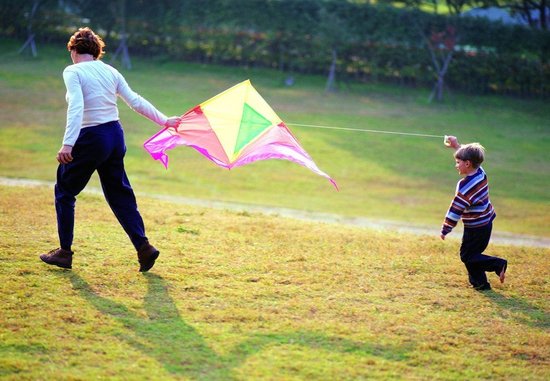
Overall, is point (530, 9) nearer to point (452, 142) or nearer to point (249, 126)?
point (452, 142)

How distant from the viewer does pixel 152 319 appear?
213 inches

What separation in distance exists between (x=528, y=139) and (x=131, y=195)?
1402cm

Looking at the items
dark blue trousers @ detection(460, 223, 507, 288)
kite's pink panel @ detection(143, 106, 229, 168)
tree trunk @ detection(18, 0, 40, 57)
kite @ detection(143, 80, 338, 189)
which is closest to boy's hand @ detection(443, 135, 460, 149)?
dark blue trousers @ detection(460, 223, 507, 288)

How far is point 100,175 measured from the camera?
6.28m

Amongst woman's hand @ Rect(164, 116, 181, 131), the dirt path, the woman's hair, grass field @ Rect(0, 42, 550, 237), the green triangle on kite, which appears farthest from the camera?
grass field @ Rect(0, 42, 550, 237)

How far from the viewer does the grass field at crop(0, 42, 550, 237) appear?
13875 mm

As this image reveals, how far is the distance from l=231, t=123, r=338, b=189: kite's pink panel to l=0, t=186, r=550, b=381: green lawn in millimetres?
943

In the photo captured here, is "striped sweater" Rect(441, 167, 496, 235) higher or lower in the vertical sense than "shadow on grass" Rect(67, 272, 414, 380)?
higher

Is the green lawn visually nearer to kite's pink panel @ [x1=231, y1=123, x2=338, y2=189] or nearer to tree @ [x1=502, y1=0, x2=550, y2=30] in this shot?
kite's pink panel @ [x1=231, y1=123, x2=338, y2=189]

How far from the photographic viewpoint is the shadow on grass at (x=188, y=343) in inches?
186

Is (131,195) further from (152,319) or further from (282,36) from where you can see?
(282,36)

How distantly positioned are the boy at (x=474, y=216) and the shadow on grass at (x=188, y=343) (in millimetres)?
1733

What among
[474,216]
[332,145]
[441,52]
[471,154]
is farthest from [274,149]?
[441,52]

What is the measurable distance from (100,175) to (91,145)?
0.31 metres
